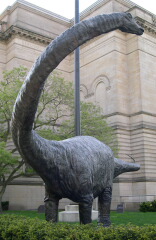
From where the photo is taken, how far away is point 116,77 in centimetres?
3209

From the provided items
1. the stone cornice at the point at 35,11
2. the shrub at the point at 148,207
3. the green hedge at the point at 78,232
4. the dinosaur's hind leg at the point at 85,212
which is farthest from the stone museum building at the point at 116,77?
the green hedge at the point at 78,232

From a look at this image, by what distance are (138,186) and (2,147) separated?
14712mm

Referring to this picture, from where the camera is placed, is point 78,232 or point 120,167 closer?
point 78,232

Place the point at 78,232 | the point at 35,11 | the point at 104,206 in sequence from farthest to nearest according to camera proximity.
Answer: the point at 35,11, the point at 104,206, the point at 78,232

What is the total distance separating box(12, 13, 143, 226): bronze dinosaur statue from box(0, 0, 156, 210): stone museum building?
21111 millimetres

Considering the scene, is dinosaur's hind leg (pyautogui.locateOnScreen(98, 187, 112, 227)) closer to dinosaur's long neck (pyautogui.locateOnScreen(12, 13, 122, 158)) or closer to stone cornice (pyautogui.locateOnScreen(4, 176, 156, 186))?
dinosaur's long neck (pyautogui.locateOnScreen(12, 13, 122, 158))

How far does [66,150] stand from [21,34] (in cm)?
2938

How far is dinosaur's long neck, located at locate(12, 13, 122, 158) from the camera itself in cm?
442

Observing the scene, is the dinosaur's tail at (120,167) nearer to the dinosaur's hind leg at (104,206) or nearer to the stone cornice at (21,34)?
the dinosaur's hind leg at (104,206)

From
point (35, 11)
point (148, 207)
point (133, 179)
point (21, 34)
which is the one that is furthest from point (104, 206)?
point (35, 11)

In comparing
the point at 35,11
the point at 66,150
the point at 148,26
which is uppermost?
the point at 35,11

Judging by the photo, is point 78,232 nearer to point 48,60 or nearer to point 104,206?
point 104,206

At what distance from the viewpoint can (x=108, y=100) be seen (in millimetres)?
32344

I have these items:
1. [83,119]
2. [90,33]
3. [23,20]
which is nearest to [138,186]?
[83,119]
